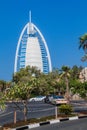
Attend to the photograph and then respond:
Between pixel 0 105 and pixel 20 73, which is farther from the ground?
pixel 20 73

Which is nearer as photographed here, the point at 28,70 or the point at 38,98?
the point at 38,98

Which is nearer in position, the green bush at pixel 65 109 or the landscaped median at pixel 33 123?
the landscaped median at pixel 33 123

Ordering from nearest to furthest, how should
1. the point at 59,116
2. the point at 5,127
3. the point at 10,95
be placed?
the point at 5,127
the point at 10,95
the point at 59,116

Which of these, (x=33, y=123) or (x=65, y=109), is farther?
(x=65, y=109)

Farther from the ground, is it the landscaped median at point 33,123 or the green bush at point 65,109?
the green bush at point 65,109

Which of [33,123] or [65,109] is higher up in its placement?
[65,109]

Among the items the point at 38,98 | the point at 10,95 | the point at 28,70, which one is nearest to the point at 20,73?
the point at 28,70

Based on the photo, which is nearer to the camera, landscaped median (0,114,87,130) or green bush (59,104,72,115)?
landscaped median (0,114,87,130)

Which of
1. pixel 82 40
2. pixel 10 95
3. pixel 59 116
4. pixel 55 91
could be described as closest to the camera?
pixel 10 95

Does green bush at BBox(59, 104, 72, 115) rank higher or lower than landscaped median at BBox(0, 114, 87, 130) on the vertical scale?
higher

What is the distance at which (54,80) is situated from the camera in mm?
118125

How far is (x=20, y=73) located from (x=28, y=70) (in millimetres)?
4952

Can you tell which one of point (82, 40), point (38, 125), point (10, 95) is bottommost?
point (38, 125)

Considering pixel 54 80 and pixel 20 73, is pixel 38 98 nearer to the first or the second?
pixel 54 80
